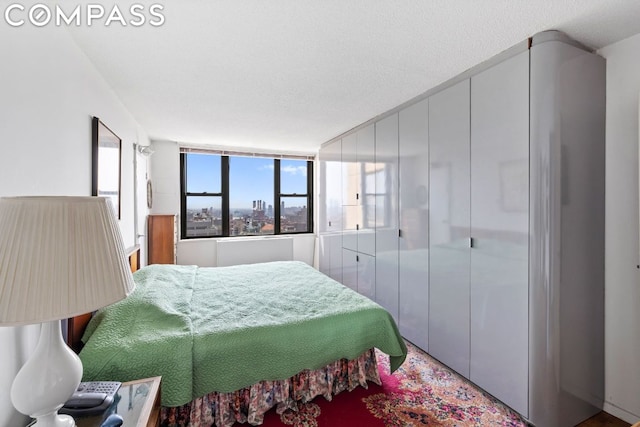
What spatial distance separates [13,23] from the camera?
1138 millimetres

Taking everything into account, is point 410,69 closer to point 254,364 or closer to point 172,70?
point 172,70

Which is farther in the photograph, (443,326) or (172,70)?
(443,326)

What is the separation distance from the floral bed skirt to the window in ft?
11.6

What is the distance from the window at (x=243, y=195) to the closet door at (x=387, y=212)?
94.8 inches

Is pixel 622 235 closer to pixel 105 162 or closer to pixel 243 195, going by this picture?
pixel 105 162

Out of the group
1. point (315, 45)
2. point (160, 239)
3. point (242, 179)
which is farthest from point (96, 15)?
point (242, 179)

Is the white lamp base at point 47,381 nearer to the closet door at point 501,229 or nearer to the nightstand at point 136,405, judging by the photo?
the nightstand at point 136,405

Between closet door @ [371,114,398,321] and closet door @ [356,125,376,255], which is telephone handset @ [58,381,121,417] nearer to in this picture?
closet door @ [371,114,398,321]

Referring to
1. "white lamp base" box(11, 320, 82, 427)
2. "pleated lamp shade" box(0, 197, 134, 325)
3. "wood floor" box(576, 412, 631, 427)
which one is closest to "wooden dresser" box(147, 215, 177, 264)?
"white lamp base" box(11, 320, 82, 427)

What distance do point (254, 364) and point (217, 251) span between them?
332cm

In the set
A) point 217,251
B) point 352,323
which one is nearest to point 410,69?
point 352,323

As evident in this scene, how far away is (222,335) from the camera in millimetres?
1753

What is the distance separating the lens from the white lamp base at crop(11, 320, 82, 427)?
2.80 feet

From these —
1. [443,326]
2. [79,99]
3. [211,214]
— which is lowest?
[443,326]
